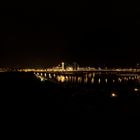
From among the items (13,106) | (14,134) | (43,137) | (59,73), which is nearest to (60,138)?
(43,137)

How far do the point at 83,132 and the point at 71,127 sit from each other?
0.65 m

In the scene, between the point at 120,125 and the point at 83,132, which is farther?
the point at 120,125

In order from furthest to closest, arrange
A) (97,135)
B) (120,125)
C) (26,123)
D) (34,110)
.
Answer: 1. (34,110)
2. (120,125)
3. (26,123)
4. (97,135)

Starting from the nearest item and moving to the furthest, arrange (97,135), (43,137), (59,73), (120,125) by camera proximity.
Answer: (43,137)
(97,135)
(120,125)
(59,73)

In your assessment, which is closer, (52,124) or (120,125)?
(52,124)

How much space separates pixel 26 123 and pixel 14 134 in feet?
4.25

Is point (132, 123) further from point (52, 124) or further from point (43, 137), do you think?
point (43, 137)

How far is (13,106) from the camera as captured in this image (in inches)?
457

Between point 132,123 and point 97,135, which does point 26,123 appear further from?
point 132,123

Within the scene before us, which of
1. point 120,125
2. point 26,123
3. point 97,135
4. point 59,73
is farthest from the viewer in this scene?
point 59,73

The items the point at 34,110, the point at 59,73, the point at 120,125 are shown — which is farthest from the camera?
the point at 59,73

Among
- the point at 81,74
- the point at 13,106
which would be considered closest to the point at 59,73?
the point at 81,74

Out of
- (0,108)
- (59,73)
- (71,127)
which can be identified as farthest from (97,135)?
(59,73)

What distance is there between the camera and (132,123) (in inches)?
428
